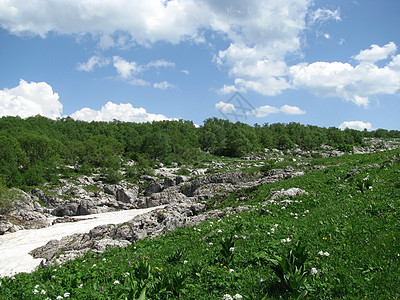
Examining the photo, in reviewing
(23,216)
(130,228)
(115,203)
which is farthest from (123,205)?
(130,228)

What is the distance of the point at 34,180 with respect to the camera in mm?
57875

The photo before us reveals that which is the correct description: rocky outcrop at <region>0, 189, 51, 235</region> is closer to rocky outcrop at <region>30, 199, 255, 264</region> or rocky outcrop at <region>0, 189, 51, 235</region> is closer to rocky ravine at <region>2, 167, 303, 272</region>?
rocky ravine at <region>2, 167, 303, 272</region>

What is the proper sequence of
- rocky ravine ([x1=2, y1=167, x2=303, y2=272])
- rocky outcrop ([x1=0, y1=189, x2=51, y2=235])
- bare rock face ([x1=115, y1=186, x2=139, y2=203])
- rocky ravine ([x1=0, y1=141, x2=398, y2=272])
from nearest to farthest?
rocky ravine ([x1=2, y1=167, x2=303, y2=272]), rocky ravine ([x1=0, y1=141, x2=398, y2=272]), rocky outcrop ([x1=0, y1=189, x2=51, y2=235]), bare rock face ([x1=115, y1=186, x2=139, y2=203])

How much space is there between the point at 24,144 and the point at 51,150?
22.3 ft

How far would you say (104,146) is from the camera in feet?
330

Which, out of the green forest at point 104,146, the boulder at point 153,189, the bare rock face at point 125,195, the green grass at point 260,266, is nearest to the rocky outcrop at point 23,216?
the green forest at point 104,146

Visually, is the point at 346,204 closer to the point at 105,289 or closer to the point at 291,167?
the point at 105,289

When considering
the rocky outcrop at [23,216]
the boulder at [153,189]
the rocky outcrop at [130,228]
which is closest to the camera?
the rocky outcrop at [130,228]

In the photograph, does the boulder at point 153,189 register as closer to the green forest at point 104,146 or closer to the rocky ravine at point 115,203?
the rocky ravine at point 115,203

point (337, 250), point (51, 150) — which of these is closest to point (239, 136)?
point (51, 150)

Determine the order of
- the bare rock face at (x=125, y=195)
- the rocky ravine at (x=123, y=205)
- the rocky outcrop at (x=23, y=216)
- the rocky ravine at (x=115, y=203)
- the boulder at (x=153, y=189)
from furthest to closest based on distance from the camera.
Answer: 1. the boulder at (x=153, y=189)
2. the bare rock face at (x=125, y=195)
3. the rocky outcrop at (x=23, y=216)
4. the rocky ravine at (x=115, y=203)
5. the rocky ravine at (x=123, y=205)

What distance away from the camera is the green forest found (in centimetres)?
6336

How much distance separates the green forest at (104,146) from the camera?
208 feet

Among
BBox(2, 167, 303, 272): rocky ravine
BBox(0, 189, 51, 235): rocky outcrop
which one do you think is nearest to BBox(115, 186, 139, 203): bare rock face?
BBox(2, 167, 303, 272): rocky ravine
